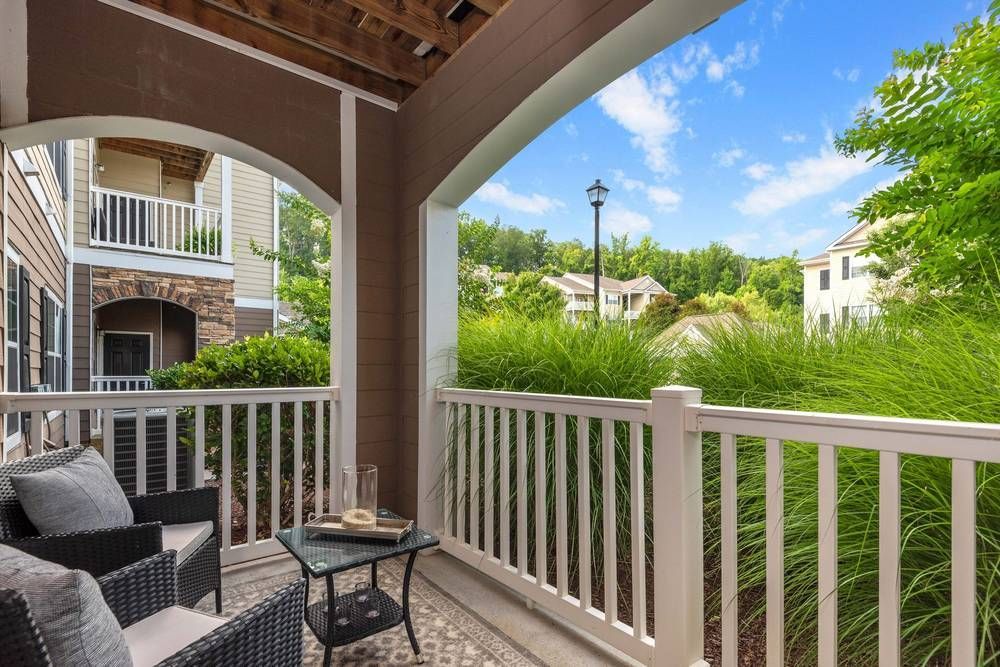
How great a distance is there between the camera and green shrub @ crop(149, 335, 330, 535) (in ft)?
12.4

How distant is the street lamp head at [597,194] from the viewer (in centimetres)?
643

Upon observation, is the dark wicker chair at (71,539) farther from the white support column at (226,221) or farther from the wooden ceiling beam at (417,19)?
the white support column at (226,221)

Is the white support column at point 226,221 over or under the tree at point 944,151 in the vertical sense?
over

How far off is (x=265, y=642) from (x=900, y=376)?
6.79 feet

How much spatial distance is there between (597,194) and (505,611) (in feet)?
16.8

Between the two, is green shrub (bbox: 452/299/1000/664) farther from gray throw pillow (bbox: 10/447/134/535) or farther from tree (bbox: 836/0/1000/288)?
gray throw pillow (bbox: 10/447/134/535)

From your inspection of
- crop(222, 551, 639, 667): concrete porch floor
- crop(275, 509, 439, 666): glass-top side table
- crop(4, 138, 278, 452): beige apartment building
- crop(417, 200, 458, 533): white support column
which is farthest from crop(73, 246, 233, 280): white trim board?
crop(275, 509, 439, 666): glass-top side table

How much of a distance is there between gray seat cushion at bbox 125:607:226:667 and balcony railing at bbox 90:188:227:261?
8130mm

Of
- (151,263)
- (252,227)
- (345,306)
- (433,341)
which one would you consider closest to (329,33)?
(345,306)

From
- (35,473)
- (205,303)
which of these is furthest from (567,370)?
(205,303)

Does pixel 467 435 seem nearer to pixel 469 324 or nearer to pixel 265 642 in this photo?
pixel 469 324

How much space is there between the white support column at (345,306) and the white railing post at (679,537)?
2.21 meters

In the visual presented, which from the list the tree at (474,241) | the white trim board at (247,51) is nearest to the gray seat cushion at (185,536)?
the white trim board at (247,51)

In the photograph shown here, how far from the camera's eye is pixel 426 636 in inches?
89.7
